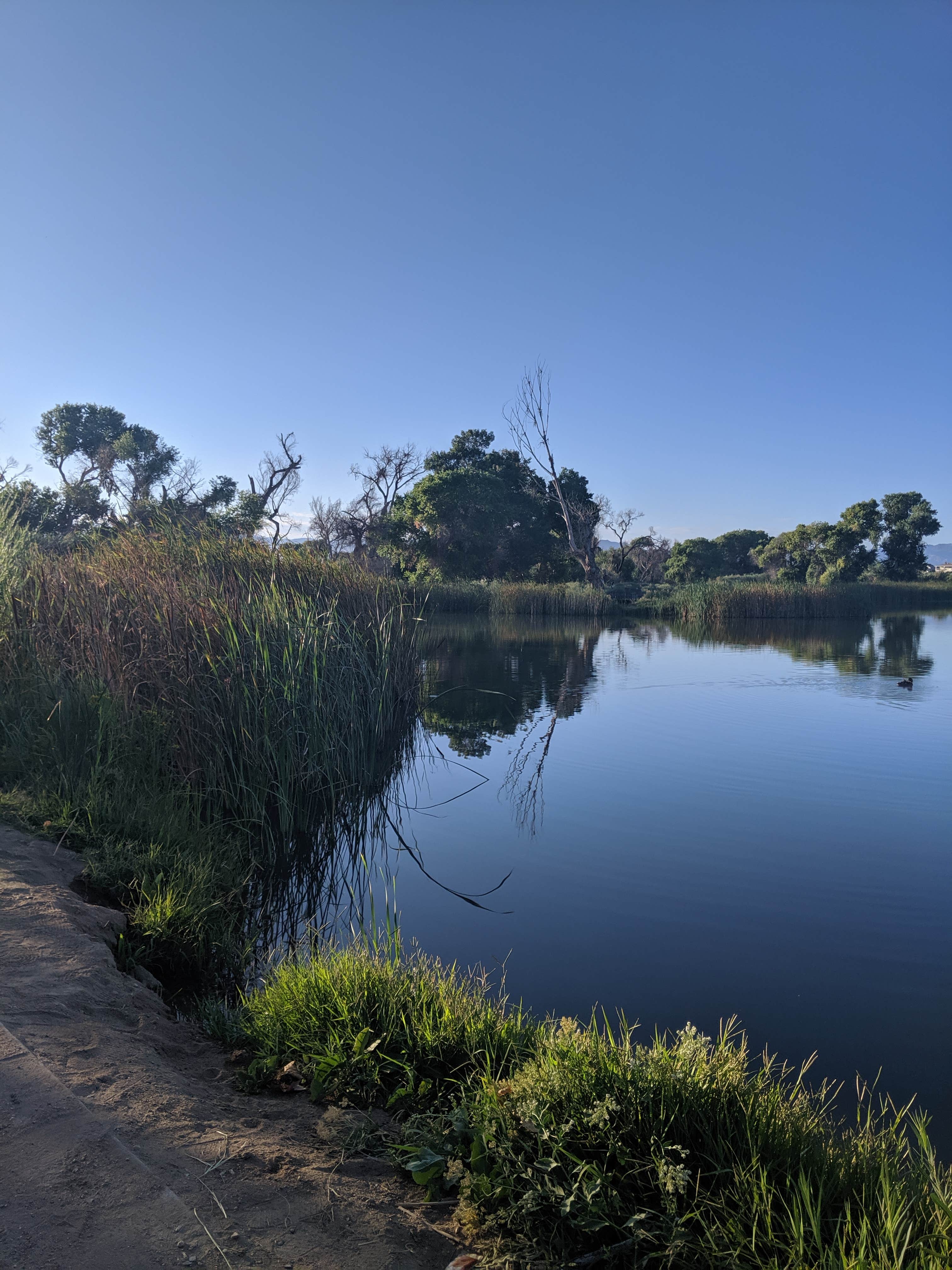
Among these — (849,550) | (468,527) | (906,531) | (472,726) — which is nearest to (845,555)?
(849,550)

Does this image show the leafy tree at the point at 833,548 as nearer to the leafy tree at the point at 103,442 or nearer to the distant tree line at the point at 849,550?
the distant tree line at the point at 849,550

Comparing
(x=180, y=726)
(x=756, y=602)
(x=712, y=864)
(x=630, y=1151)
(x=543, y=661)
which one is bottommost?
(x=712, y=864)

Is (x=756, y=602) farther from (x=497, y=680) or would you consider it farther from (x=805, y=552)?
(x=497, y=680)

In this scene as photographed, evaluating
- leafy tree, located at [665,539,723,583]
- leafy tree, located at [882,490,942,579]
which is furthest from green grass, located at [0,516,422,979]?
leafy tree, located at [882,490,942,579]

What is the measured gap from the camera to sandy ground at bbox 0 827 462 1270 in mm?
1583

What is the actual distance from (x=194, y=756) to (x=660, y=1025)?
3673mm

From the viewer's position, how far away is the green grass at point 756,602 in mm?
32375

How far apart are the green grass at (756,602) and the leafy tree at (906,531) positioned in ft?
47.3

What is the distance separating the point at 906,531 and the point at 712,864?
165 feet

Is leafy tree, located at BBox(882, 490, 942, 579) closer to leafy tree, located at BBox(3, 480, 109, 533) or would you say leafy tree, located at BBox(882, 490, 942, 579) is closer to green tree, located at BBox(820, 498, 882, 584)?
green tree, located at BBox(820, 498, 882, 584)

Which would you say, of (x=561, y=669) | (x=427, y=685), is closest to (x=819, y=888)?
(x=427, y=685)

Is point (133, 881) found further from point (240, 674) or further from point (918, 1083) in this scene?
point (918, 1083)

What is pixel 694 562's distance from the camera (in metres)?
49.5

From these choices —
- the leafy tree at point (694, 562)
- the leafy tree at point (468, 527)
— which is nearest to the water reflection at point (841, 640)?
the leafy tree at point (468, 527)
